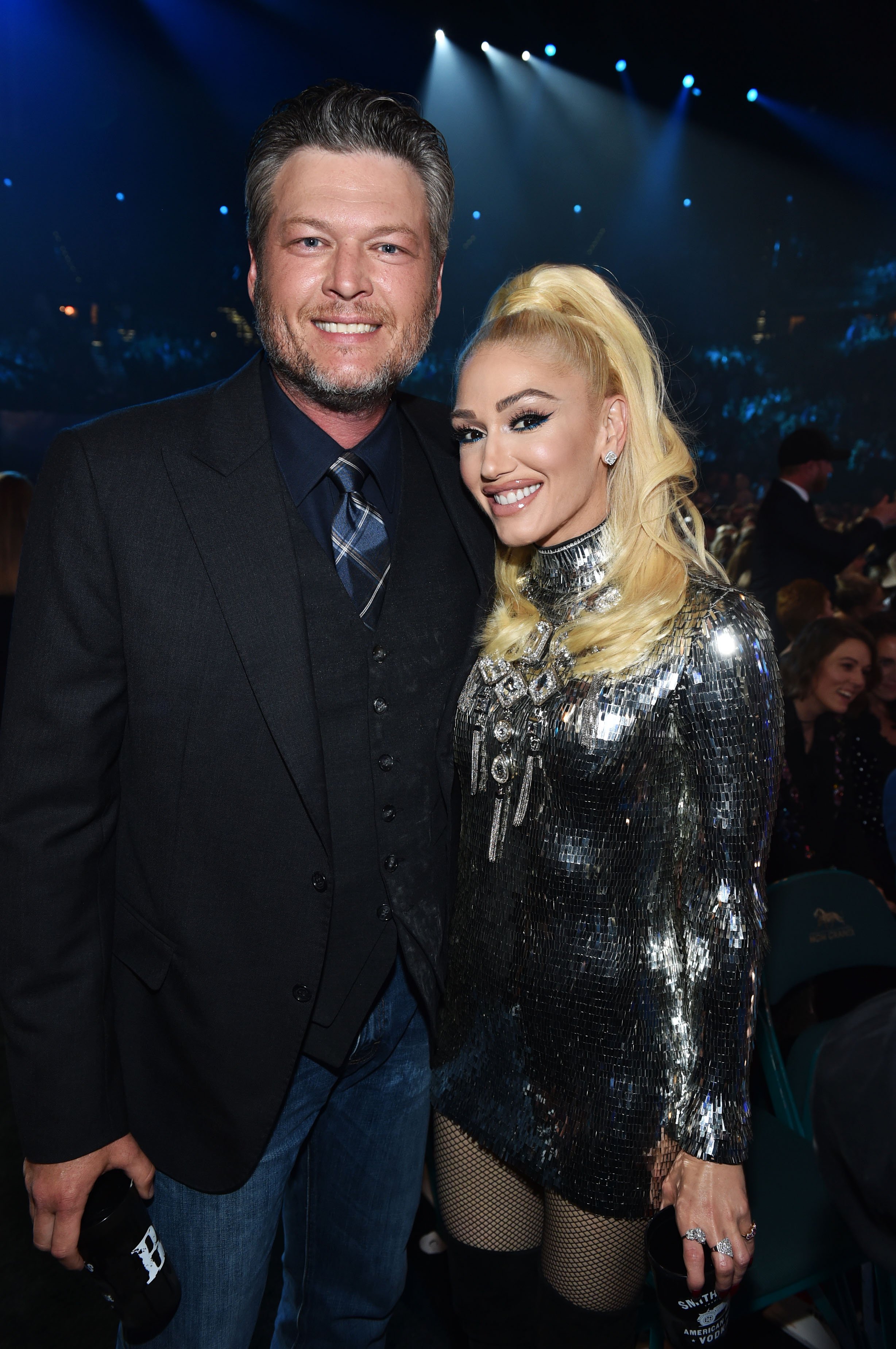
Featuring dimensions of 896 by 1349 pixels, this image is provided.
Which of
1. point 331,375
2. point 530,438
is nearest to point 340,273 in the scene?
point 331,375

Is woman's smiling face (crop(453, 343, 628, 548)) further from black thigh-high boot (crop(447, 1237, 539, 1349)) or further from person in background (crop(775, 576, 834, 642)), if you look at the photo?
person in background (crop(775, 576, 834, 642))

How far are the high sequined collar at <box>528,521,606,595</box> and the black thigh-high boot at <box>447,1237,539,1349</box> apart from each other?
1153mm

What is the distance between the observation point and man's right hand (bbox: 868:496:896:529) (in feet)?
14.0

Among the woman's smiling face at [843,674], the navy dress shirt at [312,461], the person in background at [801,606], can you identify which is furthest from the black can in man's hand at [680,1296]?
the person in background at [801,606]

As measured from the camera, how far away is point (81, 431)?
4.26 feet

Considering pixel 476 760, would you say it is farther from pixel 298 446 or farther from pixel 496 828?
pixel 298 446

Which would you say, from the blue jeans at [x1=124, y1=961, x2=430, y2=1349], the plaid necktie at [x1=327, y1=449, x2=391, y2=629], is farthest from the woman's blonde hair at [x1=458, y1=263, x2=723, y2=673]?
the blue jeans at [x1=124, y1=961, x2=430, y2=1349]

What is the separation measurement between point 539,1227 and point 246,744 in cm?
100

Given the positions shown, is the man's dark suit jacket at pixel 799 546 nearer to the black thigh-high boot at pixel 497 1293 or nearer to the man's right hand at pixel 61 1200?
the black thigh-high boot at pixel 497 1293

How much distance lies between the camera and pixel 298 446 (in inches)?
57.6

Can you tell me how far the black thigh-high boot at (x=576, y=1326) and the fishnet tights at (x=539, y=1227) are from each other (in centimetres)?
1

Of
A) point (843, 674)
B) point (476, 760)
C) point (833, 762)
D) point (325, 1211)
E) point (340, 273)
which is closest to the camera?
point (340, 273)

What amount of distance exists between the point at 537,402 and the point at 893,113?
12.4 feet

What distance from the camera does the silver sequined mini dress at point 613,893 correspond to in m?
1.31
